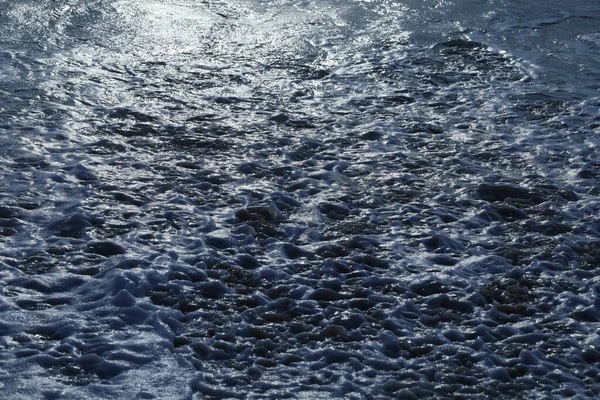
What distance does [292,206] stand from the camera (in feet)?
18.3

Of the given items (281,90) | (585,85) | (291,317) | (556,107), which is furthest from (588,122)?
(291,317)

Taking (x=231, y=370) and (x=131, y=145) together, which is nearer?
(x=231, y=370)

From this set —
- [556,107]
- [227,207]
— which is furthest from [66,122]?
[556,107]

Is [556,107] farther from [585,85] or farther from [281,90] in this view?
[281,90]

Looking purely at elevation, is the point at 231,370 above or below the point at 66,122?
below

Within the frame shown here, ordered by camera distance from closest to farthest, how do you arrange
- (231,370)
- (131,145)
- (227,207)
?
1. (231,370)
2. (227,207)
3. (131,145)

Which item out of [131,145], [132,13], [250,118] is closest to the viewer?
[131,145]

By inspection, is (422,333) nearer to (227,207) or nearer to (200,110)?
(227,207)

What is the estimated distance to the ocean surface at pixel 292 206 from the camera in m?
4.10

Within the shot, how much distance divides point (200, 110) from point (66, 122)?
1129 millimetres

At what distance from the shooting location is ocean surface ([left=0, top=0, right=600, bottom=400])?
161 inches

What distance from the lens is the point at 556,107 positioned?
24.1 feet

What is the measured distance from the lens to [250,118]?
680cm

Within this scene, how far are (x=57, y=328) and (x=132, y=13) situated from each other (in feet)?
17.8
